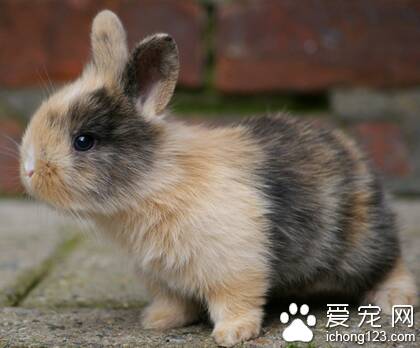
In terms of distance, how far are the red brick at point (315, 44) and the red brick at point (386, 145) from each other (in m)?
0.19

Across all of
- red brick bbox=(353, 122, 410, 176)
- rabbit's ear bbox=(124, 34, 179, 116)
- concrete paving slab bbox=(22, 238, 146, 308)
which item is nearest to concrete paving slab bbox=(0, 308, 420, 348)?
concrete paving slab bbox=(22, 238, 146, 308)

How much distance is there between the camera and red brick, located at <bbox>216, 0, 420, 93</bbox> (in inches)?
131

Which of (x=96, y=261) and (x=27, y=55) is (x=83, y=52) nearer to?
(x=27, y=55)

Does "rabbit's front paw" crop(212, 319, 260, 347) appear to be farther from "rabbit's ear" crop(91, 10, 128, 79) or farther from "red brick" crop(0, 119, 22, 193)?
"red brick" crop(0, 119, 22, 193)

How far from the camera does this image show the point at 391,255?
6.98ft

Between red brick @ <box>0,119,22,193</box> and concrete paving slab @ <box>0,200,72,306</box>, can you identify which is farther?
red brick @ <box>0,119,22,193</box>

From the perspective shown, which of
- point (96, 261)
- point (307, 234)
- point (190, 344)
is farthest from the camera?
point (96, 261)

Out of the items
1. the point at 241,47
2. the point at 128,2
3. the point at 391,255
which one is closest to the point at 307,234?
the point at 391,255

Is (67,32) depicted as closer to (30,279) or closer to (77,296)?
(30,279)

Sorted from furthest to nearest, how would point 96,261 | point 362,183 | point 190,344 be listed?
point 96,261 → point 362,183 → point 190,344

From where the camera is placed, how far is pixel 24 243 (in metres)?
2.91

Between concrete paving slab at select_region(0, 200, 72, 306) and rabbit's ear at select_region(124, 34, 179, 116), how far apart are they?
0.51 m

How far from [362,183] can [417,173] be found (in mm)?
1427

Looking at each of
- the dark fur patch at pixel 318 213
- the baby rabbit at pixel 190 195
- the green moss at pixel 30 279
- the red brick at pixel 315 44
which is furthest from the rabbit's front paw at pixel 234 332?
the red brick at pixel 315 44
